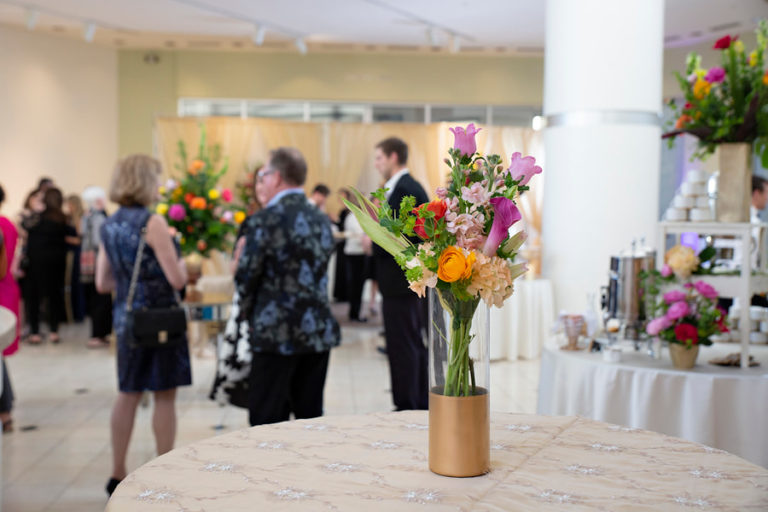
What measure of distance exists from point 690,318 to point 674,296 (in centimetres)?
11

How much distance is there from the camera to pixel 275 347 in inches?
137

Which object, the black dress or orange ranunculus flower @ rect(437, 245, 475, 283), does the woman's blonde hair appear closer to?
the black dress

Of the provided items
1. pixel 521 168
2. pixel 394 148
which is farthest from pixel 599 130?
pixel 521 168

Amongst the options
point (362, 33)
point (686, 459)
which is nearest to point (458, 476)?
point (686, 459)

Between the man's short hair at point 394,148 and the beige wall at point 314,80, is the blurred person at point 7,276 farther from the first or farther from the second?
the beige wall at point 314,80

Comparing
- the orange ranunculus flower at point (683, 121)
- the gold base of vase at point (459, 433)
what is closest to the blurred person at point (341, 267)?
the orange ranunculus flower at point (683, 121)

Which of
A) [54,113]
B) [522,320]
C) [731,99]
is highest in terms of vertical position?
[54,113]

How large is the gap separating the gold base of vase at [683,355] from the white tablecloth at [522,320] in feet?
13.4

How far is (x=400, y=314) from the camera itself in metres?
4.97

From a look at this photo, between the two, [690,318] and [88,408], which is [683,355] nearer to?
[690,318]

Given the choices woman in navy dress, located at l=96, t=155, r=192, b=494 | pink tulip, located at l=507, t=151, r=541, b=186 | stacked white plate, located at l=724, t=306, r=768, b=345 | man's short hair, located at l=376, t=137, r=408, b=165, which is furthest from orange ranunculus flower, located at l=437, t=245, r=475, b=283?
man's short hair, located at l=376, t=137, r=408, b=165

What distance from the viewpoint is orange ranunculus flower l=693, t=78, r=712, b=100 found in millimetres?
3549

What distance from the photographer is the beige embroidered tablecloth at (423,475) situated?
1567 millimetres

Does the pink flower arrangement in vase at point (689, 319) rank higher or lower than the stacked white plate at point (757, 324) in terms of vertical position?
higher
